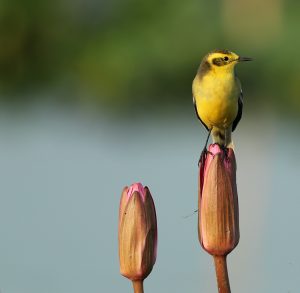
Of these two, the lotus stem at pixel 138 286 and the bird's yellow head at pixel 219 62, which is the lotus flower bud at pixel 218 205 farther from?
the bird's yellow head at pixel 219 62

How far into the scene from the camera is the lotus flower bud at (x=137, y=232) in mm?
1173

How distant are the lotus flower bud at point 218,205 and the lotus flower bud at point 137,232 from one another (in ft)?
0.21

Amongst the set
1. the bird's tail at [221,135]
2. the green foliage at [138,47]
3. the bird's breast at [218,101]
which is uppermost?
the bird's breast at [218,101]

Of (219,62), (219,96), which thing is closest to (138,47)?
(219,62)

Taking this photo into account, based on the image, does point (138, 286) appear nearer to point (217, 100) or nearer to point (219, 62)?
point (217, 100)

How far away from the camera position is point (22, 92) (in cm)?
913

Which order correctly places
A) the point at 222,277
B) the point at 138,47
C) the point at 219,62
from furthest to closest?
1. the point at 138,47
2. the point at 219,62
3. the point at 222,277

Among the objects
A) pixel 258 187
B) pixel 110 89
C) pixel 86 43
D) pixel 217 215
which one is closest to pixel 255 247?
pixel 258 187

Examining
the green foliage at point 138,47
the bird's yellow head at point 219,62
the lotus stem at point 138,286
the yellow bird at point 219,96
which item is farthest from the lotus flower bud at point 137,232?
the green foliage at point 138,47

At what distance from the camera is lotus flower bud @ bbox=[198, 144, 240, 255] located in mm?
1198

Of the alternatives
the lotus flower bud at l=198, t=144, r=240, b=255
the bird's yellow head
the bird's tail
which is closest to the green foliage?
the bird's yellow head

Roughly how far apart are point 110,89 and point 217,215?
24.5ft

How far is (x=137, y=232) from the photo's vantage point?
119 cm

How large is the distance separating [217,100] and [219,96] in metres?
0.01
